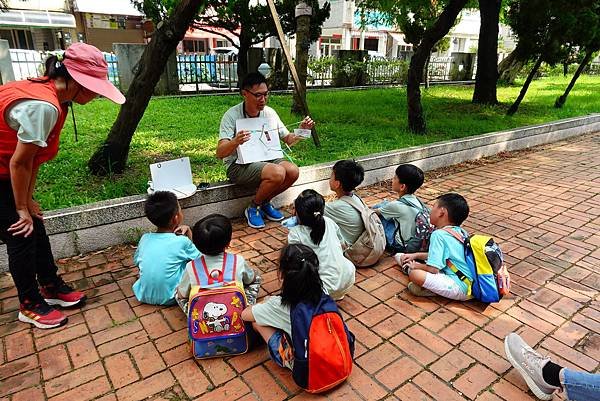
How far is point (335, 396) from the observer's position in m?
2.11

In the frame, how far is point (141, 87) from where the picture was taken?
4320 mm

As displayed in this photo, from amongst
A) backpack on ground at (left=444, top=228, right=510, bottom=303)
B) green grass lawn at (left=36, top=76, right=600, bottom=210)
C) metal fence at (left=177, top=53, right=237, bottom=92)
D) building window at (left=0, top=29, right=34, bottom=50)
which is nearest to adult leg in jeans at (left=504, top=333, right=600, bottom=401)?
backpack on ground at (left=444, top=228, right=510, bottom=303)

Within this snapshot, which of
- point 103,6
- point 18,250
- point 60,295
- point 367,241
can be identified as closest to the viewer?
point 18,250

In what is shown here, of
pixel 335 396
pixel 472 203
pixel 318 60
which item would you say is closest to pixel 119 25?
pixel 318 60

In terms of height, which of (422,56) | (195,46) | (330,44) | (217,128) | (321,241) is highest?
(330,44)

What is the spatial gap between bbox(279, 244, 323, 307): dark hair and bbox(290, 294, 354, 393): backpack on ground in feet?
0.14

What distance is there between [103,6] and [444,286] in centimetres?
2133

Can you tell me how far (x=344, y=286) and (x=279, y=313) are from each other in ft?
2.35

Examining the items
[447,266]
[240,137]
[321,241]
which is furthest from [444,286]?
[240,137]

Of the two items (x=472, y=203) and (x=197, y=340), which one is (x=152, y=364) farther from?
(x=472, y=203)

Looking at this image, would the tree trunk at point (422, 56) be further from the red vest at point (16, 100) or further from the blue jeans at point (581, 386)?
the red vest at point (16, 100)

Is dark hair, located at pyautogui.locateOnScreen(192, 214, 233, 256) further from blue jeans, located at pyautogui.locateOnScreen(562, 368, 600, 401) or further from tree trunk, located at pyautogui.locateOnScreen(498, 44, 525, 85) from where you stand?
tree trunk, located at pyautogui.locateOnScreen(498, 44, 525, 85)

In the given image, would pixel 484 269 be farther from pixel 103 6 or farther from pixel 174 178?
pixel 103 6

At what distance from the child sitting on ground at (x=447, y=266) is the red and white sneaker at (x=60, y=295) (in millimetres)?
2287
